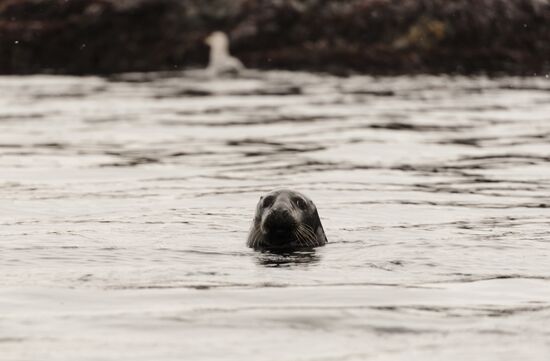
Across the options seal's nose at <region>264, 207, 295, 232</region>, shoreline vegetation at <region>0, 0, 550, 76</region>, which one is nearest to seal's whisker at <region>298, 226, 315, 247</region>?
seal's nose at <region>264, 207, 295, 232</region>

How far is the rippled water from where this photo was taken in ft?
33.2

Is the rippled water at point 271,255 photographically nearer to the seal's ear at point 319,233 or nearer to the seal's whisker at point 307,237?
the seal's ear at point 319,233

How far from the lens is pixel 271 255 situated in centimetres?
1378

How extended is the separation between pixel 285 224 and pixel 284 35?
127 ft

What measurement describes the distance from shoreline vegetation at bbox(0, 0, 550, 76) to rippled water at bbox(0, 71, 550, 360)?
1623 cm

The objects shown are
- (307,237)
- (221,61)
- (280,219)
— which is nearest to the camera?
(280,219)

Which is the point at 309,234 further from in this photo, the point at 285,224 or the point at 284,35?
the point at 284,35

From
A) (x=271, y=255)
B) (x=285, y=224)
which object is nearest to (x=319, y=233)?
(x=285, y=224)

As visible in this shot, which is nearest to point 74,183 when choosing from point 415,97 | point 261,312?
point 261,312

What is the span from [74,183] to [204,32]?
1354 inches

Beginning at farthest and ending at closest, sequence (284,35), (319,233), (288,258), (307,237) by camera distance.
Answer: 1. (284,35)
2. (319,233)
3. (307,237)
4. (288,258)

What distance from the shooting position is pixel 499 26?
171ft

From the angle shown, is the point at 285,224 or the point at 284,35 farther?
the point at 284,35

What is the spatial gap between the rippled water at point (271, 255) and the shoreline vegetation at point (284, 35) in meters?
16.2
